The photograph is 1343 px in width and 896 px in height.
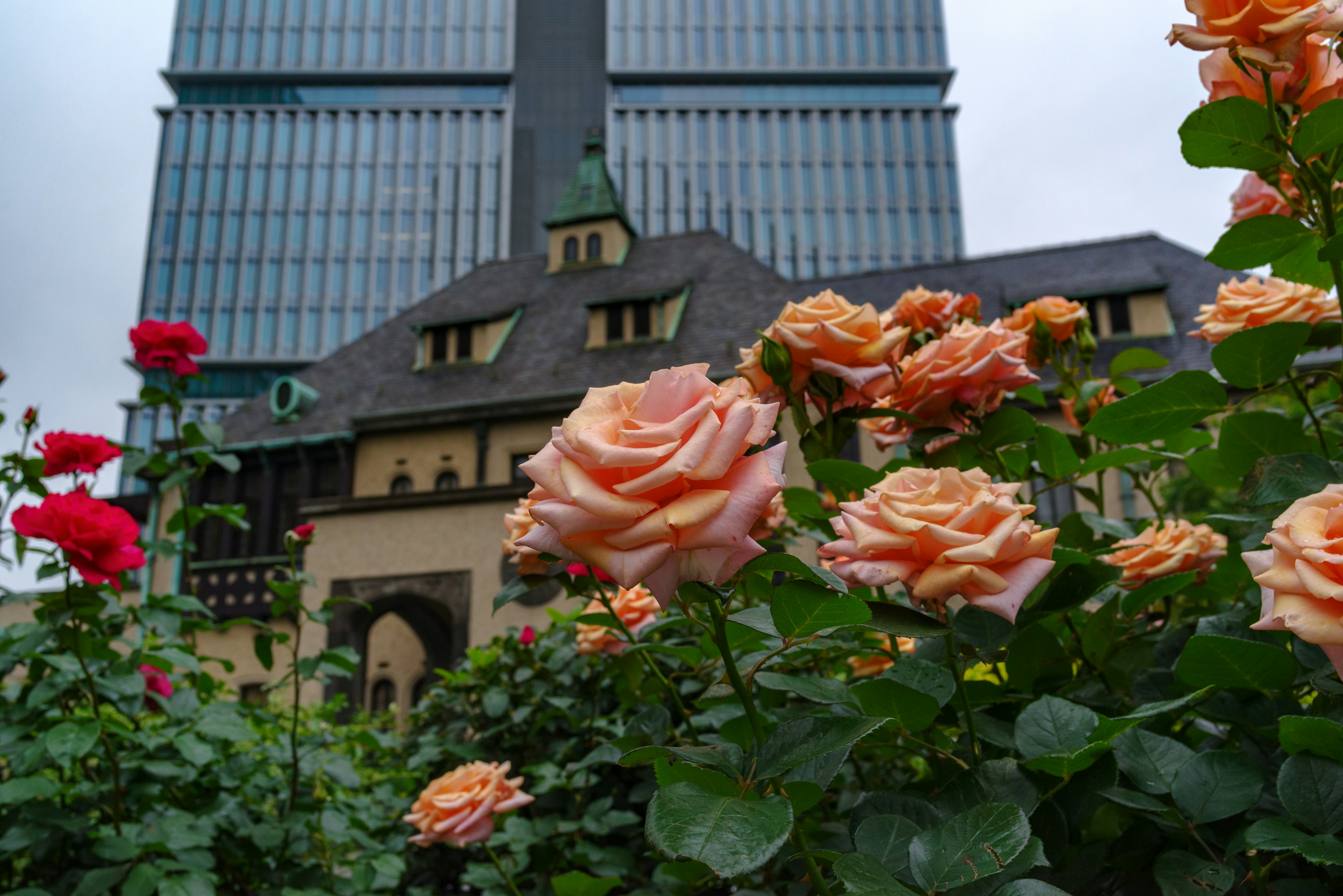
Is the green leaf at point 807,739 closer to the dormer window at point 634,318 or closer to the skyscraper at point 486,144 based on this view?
the dormer window at point 634,318

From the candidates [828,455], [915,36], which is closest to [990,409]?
[828,455]

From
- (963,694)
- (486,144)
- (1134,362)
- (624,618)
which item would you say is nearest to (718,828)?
(963,694)

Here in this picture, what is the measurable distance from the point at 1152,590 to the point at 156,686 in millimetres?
2689

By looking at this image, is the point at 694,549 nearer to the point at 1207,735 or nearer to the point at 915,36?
the point at 1207,735

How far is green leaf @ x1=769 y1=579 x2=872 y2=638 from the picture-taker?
2.96 feet

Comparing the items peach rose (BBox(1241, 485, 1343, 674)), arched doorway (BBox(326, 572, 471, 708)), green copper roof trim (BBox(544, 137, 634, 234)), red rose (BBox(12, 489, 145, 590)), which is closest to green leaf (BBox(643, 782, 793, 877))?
peach rose (BBox(1241, 485, 1343, 674))

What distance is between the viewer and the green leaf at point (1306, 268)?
4.43ft

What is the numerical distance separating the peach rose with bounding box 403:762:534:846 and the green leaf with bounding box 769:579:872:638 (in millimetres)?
1136

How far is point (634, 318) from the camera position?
17.6 meters

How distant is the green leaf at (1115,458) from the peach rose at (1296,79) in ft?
1.72

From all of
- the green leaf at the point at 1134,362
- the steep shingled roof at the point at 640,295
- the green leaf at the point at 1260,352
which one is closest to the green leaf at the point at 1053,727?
the green leaf at the point at 1260,352

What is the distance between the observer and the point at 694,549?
0.81 m

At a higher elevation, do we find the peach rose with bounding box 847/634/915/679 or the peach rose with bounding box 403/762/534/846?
the peach rose with bounding box 847/634/915/679

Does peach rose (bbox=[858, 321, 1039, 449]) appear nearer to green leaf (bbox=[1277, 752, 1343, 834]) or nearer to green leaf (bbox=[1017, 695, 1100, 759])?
green leaf (bbox=[1017, 695, 1100, 759])
